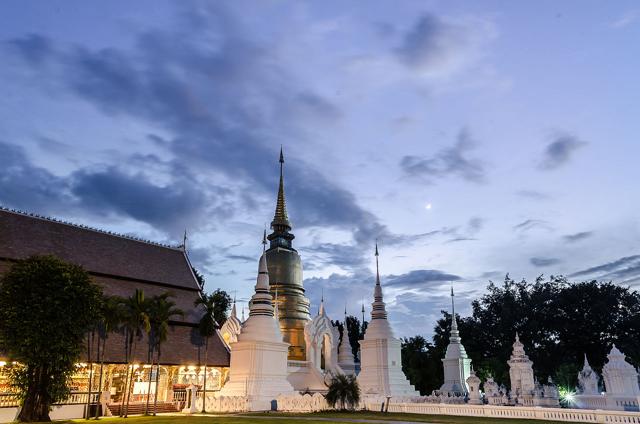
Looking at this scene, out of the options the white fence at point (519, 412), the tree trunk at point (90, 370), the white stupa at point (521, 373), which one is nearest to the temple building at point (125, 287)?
the tree trunk at point (90, 370)

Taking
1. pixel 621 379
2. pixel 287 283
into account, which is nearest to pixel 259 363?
pixel 287 283

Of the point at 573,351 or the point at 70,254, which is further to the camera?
the point at 573,351

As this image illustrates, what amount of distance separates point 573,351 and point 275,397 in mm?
35306

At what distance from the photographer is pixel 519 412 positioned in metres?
20.9

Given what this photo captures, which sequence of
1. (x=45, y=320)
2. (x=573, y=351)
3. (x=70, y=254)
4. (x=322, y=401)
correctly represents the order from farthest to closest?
(x=573, y=351)
(x=70, y=254)
(x=322, y=401)
(x=45, y=320)

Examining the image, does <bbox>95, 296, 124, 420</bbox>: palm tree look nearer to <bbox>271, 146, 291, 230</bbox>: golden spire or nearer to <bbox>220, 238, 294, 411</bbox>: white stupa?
<bbox>220, 238, 294, 411</bbox>: white stupa

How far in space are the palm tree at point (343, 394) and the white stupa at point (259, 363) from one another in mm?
3721

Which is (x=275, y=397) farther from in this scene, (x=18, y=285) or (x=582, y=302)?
(x=582, y=302)

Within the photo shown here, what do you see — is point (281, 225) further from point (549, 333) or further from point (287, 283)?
point (549, 333)

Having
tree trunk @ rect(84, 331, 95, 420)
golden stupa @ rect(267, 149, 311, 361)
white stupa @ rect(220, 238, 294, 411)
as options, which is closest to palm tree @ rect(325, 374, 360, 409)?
white stupa @ rect(220, 238, 294, 411)

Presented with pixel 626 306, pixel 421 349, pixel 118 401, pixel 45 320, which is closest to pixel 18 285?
pixel 45 320

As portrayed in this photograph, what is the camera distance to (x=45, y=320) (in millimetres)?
21906

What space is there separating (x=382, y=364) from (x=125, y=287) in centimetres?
1643

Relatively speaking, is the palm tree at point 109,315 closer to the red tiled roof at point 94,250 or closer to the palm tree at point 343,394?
the red tiled roof at point 94,250
